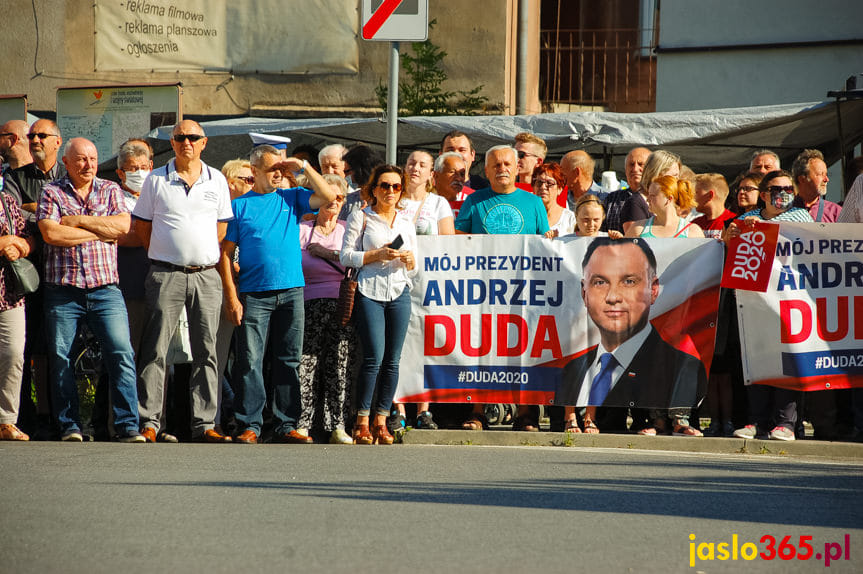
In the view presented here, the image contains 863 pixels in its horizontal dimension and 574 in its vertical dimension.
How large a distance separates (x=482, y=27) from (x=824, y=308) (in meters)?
10.6

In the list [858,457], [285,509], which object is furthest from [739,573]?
[858,457]

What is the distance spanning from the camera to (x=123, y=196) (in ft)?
32.8

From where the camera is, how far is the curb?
9445 mm

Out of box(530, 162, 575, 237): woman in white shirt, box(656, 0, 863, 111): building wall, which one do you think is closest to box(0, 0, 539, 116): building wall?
box(656, 0, 863, 111): building wall

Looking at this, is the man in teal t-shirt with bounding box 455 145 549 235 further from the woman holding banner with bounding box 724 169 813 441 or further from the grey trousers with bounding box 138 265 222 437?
the grey trousers with bounding box 138 265 222 437

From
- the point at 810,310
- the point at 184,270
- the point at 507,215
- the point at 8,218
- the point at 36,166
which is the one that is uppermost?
the point at 36,166

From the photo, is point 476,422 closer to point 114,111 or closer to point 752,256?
point 752,256

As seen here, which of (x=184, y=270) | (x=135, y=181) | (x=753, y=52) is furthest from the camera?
(x=753, y=52)

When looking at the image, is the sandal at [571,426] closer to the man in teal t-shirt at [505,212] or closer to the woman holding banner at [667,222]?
the woman holding banner at [667,222]

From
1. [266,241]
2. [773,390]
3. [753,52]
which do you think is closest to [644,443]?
[773,390]

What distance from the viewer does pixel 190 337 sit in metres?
9.80

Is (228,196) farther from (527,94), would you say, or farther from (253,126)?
(527,94)

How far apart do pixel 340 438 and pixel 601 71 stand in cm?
1251

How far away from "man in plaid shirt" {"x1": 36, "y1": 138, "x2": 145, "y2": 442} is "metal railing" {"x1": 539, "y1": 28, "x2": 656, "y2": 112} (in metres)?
12.1
